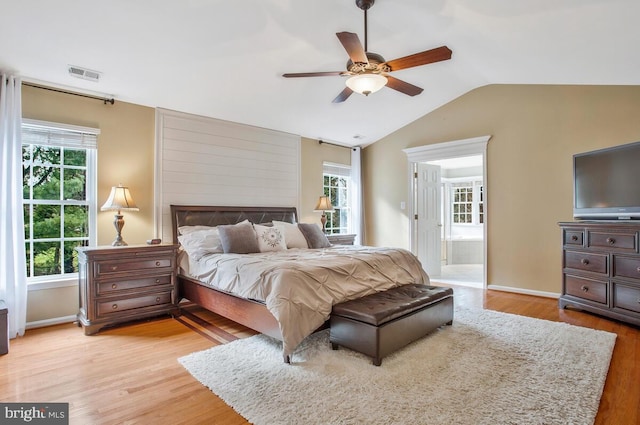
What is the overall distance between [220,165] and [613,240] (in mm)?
4727

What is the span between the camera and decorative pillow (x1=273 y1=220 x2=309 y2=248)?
452 cm

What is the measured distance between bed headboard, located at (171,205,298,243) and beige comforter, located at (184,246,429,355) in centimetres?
87

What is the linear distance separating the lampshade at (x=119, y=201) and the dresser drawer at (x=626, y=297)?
514 cm

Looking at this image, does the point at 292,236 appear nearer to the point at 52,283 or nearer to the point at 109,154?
the point at 109,154

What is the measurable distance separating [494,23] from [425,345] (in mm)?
2904

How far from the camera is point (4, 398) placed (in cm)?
209

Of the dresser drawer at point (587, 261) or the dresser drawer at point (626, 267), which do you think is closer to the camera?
the dresser drawer at point (626, 267)

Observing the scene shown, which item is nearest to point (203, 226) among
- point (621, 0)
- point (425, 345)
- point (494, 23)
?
point (425, 345)

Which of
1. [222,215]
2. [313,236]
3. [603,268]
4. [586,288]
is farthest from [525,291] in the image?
[222,215]

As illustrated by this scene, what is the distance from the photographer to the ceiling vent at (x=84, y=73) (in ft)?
10.7

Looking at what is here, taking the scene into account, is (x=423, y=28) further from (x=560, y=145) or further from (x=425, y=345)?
(x=425, y=345)

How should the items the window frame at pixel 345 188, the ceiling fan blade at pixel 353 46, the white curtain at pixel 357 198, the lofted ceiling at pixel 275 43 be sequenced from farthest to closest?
the white curtain at pixel 357 198 < the window frame at pixel 345 188 < the lofted ceiling at pixel 275 43 < the ceiling fan blade at pixel 353 46

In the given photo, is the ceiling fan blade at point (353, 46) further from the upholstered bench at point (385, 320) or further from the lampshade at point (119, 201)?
A: the lampshade at point (119, 201)

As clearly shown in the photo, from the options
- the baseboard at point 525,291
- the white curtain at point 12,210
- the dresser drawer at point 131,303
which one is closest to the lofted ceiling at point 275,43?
the white curtain at point 12,210
